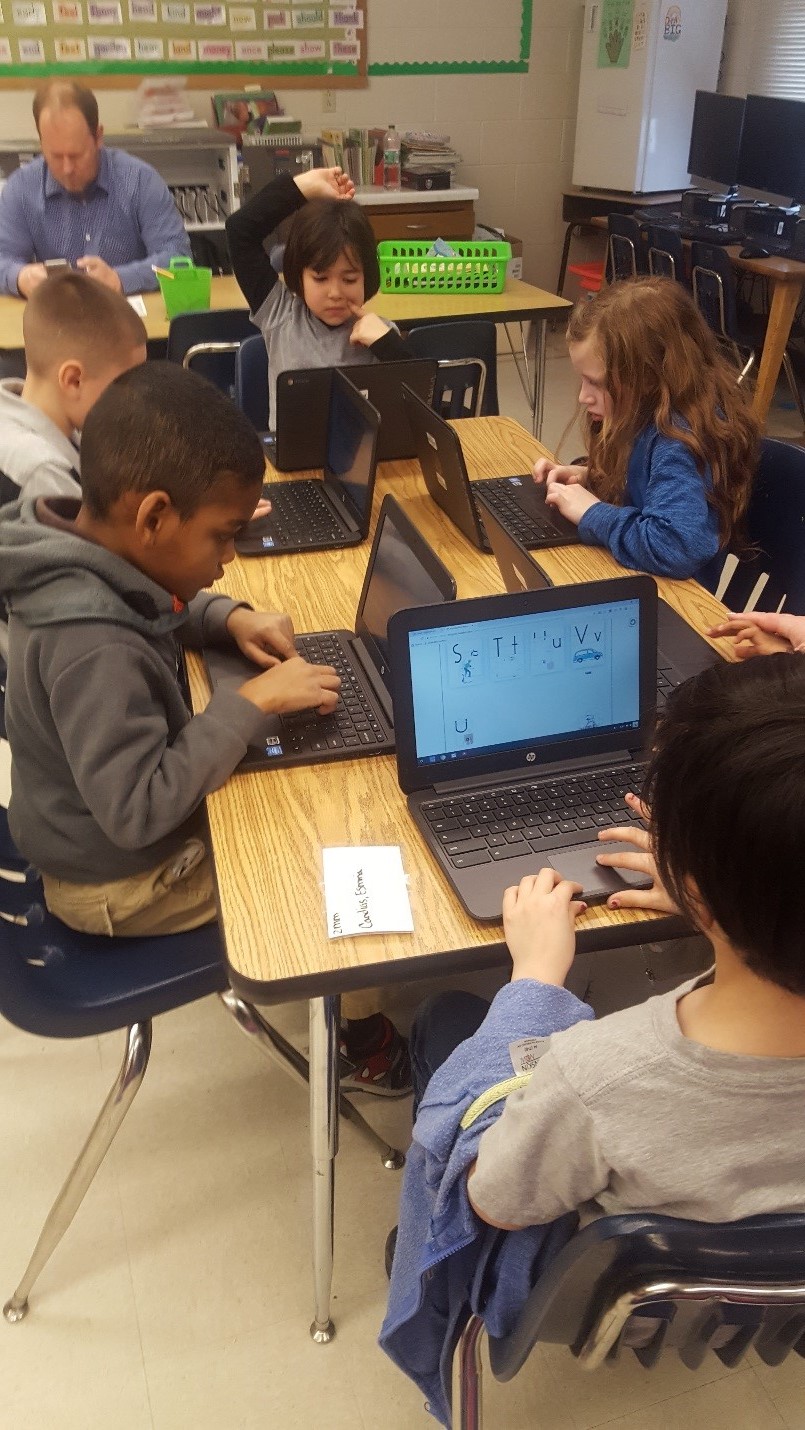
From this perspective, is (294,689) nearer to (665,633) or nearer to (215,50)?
(665,633)

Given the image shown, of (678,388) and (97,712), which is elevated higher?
(678,388)

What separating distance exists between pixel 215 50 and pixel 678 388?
440 centimetres

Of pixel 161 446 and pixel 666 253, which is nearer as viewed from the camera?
pixel 161 446

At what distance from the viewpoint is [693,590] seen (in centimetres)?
174

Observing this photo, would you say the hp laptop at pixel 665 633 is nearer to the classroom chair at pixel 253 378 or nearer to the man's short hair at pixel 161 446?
the man's short hair at pixel 161 446

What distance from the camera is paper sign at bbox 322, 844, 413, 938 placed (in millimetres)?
1049

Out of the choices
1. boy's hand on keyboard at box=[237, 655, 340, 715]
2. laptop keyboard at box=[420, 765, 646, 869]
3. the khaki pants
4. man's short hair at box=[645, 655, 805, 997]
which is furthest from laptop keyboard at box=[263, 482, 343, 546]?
man's short hair at box=[645, 655, 805, 997]

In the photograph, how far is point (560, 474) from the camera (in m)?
2.07

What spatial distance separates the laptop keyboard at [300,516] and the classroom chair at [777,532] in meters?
0.78

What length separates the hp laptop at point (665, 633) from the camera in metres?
1.40

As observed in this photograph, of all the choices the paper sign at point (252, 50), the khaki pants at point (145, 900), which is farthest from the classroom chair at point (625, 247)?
the khaki pants at point (145, 900)

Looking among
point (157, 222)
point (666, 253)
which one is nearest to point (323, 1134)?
point (157, 222)

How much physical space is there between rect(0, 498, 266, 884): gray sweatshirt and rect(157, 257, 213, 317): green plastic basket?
6.92 ft

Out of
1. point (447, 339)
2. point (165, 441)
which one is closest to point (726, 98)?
point (447, 339)
